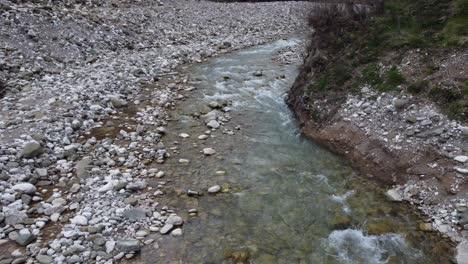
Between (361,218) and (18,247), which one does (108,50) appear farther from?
(361,218)

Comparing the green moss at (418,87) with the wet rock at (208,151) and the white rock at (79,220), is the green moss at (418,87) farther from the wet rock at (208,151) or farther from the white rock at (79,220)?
the white rock at (79,220)

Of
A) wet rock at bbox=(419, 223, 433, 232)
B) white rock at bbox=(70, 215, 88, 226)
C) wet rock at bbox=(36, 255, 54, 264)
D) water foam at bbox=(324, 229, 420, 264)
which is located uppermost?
white rock at bbox=(70, 215, 88, 226)

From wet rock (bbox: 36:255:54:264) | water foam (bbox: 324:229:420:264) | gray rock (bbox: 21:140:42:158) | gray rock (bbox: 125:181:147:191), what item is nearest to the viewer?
wet rock (bbox: 36:255:54:264)

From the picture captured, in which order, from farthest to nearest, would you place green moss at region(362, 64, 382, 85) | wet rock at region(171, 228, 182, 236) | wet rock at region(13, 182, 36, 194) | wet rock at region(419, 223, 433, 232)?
green moss at region(362, 64, 382, 85), wet rock at region(13, 182, 36, 194), wet rock at region(419, 223, 433, 232), wet rock at region(171, 228, 182, 236)

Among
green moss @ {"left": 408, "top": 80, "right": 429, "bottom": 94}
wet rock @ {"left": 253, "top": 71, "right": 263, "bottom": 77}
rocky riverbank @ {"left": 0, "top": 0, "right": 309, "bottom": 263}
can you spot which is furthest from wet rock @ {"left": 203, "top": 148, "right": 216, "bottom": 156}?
wet rock @ {"left": 253, "top": 71, "right": 263, "bottom": 77}

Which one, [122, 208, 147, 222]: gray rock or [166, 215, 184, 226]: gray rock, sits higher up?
[122, 208, 147, 222]: gray rock

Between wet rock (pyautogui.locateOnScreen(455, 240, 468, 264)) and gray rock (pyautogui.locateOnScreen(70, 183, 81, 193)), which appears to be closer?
wet rock (pyautogui.locateOnScreen(455, 240, 468, 264))

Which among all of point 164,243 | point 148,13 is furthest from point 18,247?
point 148,13

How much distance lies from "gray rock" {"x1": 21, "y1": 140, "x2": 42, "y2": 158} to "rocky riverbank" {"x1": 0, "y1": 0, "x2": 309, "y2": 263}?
0.08 ft

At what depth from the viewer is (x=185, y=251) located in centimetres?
627

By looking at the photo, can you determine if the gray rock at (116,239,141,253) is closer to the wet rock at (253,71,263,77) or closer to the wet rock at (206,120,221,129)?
the wet rock at (206,120,221,129)

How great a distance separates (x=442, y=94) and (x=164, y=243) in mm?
7661

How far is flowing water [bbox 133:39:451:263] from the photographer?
6.34 metres

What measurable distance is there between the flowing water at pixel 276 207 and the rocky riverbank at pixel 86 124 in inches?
16.3
